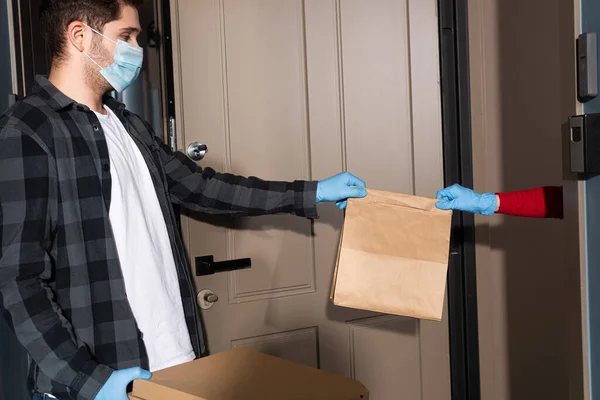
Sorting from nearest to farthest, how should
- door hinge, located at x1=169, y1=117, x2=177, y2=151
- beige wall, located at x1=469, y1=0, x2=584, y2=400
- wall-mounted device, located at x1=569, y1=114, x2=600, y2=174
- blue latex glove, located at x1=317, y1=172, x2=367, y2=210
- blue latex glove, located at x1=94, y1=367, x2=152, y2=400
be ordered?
1. blue latex glove, located at x1=94, y1=367, x2=152, y2=400
2. wall-mounted device, located at x1=569, y1=114, x2=600, y2=174
3. blue latex glove, located at x1=317, y1=172, x2=367, y2=210
4. door hinge, located at x1=169, y1=117, x2=177, y2=151
5. beige wall, located at x1=469, y1=0, x2=584, y2=400

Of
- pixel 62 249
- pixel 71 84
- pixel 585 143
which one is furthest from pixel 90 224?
Result: pixel 585 143

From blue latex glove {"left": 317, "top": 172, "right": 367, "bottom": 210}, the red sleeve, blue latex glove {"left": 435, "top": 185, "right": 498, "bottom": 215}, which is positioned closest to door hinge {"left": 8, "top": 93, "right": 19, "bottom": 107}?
blue latex glove {"left": 317, "top": 172, "right": 367, "bottom": 210}

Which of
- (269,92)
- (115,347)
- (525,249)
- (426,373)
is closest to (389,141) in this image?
(269,92)

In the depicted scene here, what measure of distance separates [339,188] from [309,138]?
0.44 m

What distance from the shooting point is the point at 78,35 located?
1521 millimetres

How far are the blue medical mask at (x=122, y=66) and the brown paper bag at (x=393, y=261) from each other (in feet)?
1.91

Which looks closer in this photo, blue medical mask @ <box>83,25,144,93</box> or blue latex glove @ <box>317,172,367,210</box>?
blue medical mask @ <box>83,25,144,93</box>

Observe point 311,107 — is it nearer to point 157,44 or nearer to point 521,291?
point 157,44

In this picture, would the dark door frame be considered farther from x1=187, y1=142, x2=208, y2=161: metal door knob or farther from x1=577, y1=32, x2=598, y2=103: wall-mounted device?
x1=577, y1=32, x2=598, y2=103: wall-mounted device

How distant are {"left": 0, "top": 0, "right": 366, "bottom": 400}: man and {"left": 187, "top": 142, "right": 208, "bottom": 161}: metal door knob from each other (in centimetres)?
17

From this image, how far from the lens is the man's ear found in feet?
4.97

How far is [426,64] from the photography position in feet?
7.32

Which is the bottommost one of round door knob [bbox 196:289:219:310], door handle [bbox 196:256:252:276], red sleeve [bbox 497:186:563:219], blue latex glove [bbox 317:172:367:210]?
round door knob [bbox 196:289:219:310]

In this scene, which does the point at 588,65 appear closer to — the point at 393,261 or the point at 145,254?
the point at 393,261
